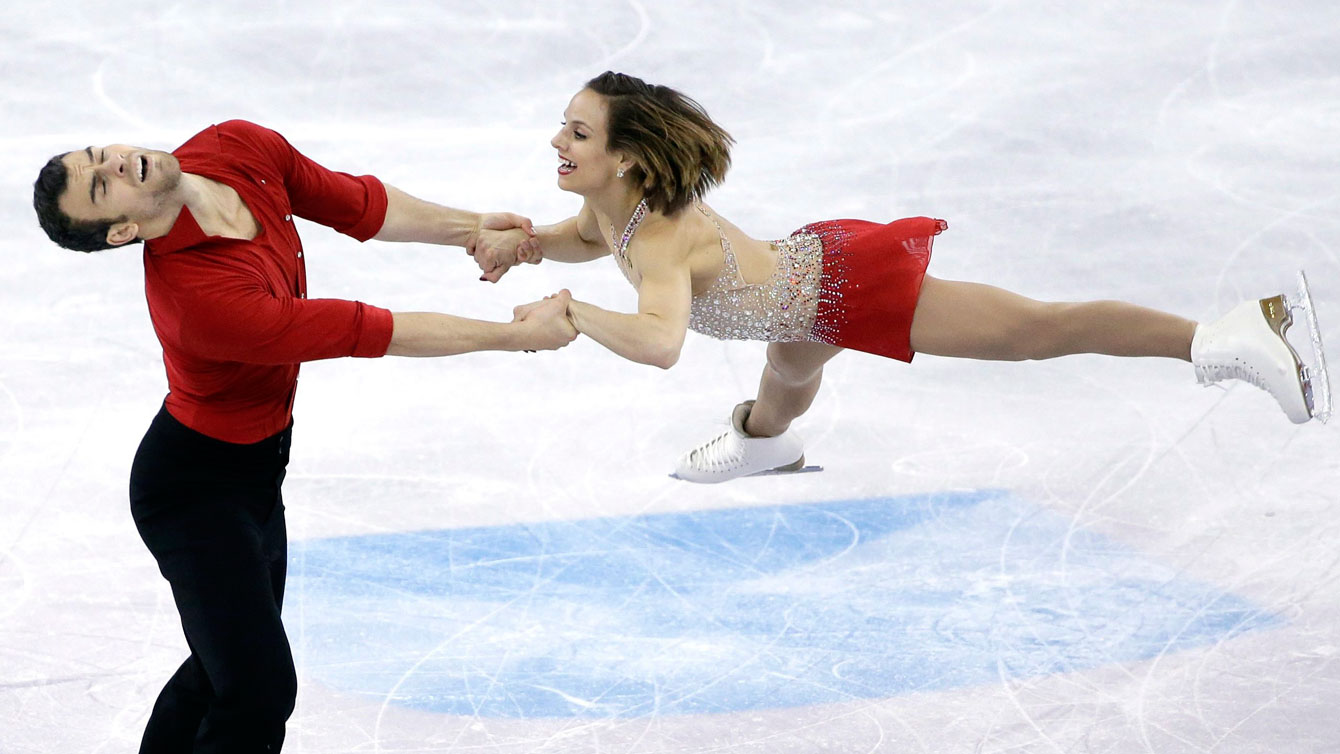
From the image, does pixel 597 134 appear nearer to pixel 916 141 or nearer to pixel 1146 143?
pixel 916 141

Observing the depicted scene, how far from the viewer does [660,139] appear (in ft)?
10.4

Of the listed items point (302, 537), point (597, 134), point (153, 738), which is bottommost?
point (302, 537)

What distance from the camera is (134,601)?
3928 mm

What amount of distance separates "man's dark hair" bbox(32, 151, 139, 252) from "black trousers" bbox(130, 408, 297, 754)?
51 cm

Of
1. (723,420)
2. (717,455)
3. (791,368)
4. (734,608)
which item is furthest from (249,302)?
(723,420)

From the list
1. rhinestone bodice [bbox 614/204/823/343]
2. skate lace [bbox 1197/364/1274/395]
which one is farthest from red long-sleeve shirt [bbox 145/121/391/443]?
skate lace [bbox 1197/364/1274/395]

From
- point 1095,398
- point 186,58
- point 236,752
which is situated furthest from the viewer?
point 186,58

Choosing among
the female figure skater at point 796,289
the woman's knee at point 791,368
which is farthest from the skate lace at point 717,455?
the female figure skater at point 796,289

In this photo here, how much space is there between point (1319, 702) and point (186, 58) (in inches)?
240

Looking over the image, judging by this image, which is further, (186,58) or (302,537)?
(186,58)

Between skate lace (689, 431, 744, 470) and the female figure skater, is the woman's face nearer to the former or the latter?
the female figure skater

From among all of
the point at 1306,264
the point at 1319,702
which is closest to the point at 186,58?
the point at 1306,264

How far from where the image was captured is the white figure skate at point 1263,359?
3240 millimetres

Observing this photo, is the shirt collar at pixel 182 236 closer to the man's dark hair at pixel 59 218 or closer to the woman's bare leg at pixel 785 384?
the man's dark hair at pixel 59 218
